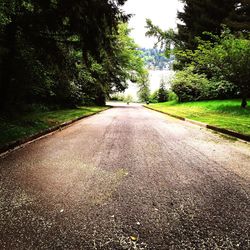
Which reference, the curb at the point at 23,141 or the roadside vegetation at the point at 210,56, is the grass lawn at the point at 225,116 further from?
the curb at the point at 23,141

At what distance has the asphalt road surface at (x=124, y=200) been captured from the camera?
2160 millimetres

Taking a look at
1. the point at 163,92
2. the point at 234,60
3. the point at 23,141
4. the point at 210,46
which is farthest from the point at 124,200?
the point at 163,92

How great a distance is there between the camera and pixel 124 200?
2.93 m

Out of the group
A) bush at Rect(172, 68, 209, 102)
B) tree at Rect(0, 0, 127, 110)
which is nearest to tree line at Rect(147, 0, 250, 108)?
bush at Rect(172, 68, 209, 102)

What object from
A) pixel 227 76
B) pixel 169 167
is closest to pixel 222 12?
pixel 227 76

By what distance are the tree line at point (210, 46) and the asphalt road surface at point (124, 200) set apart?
12.5 meters

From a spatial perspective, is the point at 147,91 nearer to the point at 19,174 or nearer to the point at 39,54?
the point at 39,54

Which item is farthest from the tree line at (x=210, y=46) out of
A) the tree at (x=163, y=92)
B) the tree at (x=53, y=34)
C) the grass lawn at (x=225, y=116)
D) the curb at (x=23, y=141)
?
the tree at (x=163, y=92)

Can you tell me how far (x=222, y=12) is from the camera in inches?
1125

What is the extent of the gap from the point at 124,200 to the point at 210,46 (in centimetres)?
1757

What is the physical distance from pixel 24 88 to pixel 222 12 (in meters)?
26.0

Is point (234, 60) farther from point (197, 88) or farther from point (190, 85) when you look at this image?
point (190, 85)

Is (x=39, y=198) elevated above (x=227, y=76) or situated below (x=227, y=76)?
below

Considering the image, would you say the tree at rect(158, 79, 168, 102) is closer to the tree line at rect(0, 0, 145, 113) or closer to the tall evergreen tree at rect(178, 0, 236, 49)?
the tall evergreen tree at rect(178, 0, 236, 49)
